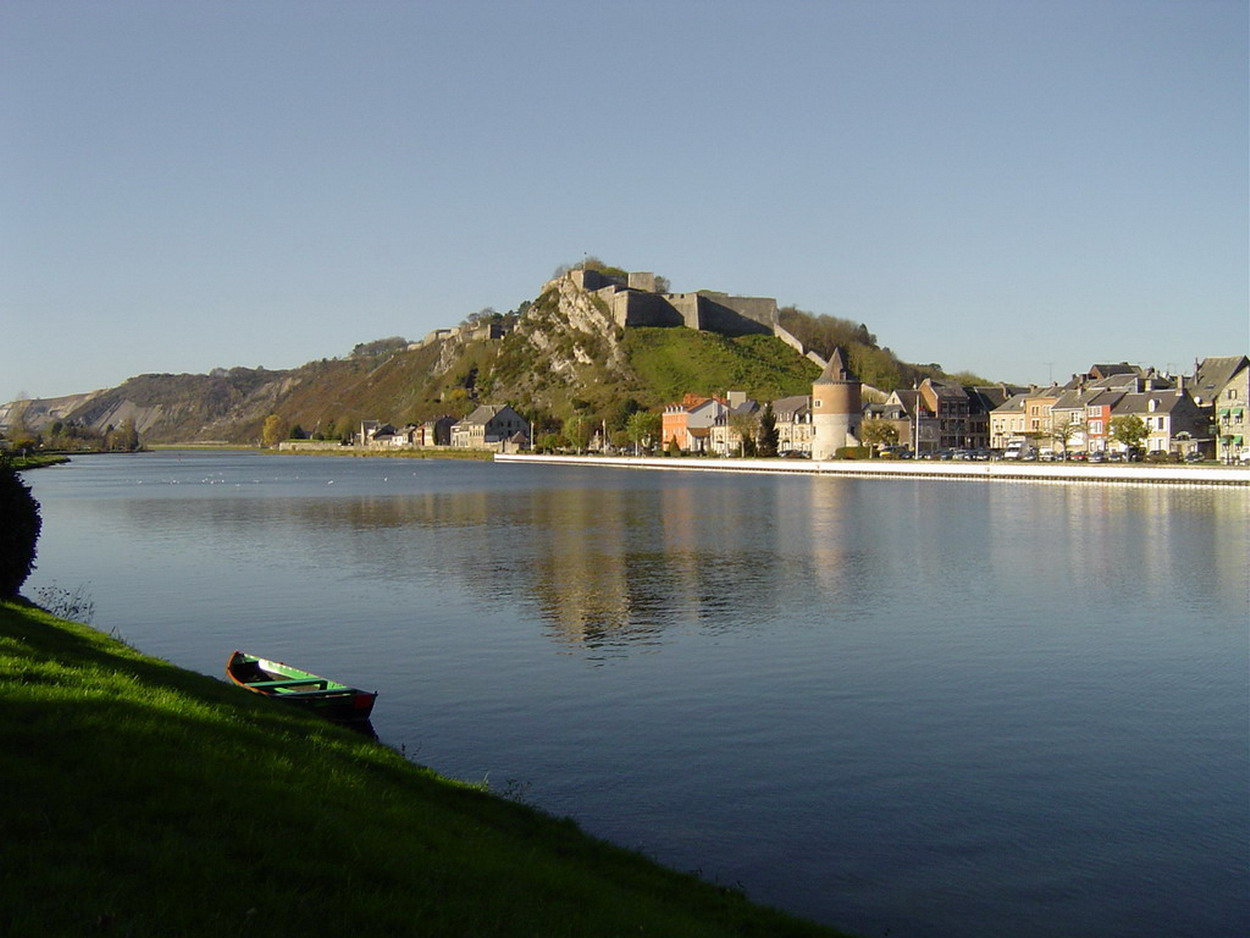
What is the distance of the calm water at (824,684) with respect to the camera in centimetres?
900

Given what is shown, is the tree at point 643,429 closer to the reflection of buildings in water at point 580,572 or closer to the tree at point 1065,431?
the tree at point 1065,431

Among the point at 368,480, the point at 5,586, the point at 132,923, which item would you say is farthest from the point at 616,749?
A: the point at 368,480

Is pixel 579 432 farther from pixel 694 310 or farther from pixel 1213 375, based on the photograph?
pixel 1213 375

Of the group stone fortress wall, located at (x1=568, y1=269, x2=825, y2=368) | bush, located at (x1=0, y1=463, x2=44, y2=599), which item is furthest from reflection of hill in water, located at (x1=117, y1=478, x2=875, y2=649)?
stone fortress wall, located at (x1=568, y1=269, x2=825, y2=368)

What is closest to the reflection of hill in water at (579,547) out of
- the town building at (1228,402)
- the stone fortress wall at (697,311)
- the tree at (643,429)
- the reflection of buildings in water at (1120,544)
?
the reflection of buildings in water at (1120,544)

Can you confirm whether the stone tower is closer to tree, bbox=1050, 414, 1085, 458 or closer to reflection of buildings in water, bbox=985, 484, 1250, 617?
tree, bbox=1050, 414, 1085, 458

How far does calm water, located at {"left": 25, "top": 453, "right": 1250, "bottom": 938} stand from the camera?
29.5ft

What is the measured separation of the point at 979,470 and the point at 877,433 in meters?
21.9

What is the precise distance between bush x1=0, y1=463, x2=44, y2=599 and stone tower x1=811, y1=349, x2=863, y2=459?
281ft

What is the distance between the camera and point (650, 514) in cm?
4625

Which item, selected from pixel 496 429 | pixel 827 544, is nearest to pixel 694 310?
pixel 496 429

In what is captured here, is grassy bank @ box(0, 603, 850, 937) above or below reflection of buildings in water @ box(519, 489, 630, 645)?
above

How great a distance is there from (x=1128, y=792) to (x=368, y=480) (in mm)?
80037

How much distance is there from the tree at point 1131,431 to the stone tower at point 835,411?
80.4 ft
